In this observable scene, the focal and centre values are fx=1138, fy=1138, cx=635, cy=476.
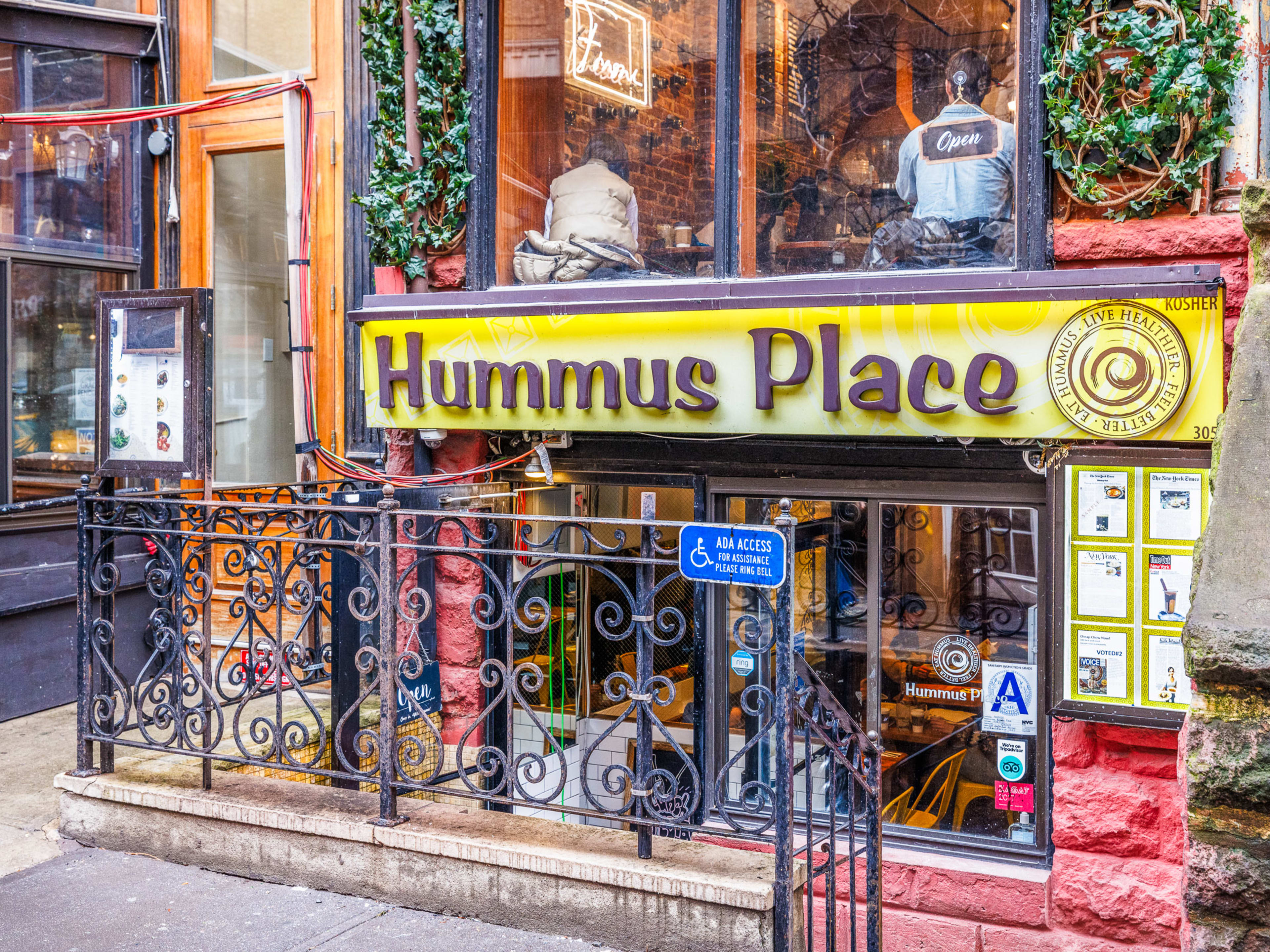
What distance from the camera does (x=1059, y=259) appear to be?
5.14 meters

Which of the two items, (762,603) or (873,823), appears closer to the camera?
(873,823)

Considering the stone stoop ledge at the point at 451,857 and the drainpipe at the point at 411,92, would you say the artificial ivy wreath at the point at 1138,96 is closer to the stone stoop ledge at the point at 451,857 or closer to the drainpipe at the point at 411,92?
the stone stoop ledge at the point at 451,857

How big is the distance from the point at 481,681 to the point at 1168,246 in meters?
3.51

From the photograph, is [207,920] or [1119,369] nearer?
[207,920]

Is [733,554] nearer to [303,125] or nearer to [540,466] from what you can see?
[540,466]

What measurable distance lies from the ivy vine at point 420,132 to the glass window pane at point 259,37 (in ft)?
6.41

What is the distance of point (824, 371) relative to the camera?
5.33 meters

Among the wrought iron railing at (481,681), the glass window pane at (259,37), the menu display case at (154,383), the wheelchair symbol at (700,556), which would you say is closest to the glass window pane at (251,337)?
the glass window pane at (259,37)

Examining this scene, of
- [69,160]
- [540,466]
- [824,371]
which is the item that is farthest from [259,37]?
[824,371]

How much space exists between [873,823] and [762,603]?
217 centimetres

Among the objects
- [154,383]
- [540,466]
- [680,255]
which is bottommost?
[540,466]

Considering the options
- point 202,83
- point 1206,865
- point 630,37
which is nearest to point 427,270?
point 630,37

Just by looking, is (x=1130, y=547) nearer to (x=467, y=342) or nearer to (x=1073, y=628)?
(x=1073, y=628)

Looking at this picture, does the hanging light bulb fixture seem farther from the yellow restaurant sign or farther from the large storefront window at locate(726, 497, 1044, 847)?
the large storefront window at locate(726, 497, 1044, 847)
